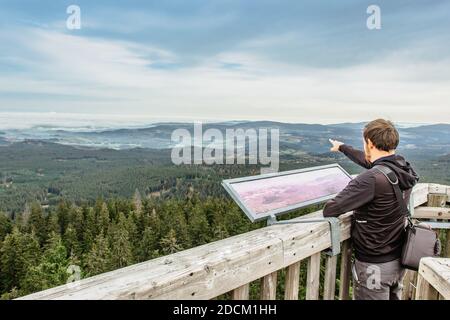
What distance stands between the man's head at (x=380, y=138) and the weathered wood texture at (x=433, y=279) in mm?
1078

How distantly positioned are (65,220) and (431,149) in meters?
75.7

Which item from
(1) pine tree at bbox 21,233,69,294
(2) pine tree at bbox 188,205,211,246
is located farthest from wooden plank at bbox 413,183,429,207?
(2) pine tree at bbox 188,205,211,246

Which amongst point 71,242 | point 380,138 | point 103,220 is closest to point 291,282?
point 380,138

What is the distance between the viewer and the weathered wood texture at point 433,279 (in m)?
1.82

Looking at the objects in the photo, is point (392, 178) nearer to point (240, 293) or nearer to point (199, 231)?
point (240, 293)

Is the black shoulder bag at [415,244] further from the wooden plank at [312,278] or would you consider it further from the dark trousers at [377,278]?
the wooden plank at [312,278]

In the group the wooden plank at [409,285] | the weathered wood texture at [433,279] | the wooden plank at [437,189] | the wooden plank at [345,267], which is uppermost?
the wooden plank at [437,189]

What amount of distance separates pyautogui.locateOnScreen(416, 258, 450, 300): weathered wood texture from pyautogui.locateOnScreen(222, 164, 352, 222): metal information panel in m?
1.01

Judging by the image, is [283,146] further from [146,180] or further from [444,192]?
[444,192]

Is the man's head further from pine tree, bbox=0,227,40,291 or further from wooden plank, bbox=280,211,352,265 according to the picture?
pine tree, bbox=0,227,40,291

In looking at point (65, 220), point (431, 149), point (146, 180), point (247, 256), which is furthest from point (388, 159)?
point (146, 180)

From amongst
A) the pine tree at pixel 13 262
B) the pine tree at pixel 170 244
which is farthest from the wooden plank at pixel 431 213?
the pine tree at pixel 13 262
